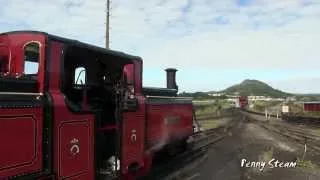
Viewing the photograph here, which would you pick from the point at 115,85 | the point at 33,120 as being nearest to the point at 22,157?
the point at 33,120

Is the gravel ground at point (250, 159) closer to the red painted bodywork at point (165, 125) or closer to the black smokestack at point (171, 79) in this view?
the red painted bodywork at point (165, 125)

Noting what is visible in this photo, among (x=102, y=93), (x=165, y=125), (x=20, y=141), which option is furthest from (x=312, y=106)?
(x=20, y=141)

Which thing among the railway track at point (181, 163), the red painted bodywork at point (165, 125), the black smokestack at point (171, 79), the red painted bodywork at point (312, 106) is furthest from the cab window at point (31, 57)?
the red painted bodywork at point (312, 106)

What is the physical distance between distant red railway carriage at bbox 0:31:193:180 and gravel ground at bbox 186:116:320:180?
2543 millimetres

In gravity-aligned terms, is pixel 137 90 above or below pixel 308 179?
above

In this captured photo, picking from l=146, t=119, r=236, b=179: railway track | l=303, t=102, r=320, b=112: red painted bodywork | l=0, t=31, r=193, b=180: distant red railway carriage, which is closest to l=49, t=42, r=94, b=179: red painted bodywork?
l=0, t=31, r=193, b=180: distant red railway carriage

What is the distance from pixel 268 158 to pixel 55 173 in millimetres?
10494

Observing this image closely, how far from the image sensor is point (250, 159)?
16.4 meters

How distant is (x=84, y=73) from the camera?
31.1ft

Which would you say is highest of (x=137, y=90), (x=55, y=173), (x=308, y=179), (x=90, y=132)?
(x=137, y=90)

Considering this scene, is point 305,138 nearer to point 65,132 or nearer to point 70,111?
point 70,111

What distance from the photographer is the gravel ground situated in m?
13.3

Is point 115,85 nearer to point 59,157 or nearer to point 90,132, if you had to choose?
point 90,132

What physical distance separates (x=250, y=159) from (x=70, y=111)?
9.67 metres
